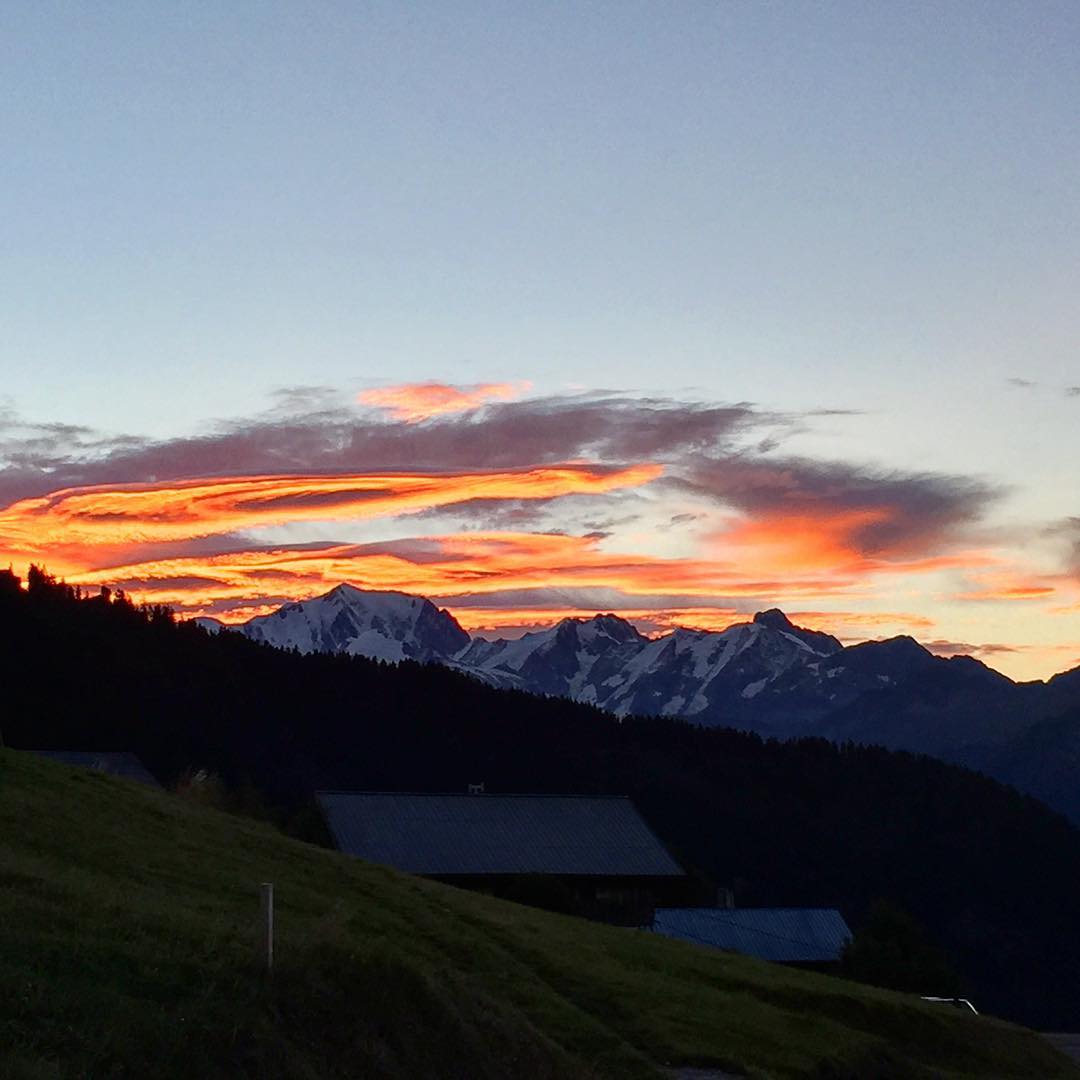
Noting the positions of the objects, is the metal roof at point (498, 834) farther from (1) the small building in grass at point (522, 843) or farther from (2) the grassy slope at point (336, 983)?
(2) the grassy slope at point (336, 983)

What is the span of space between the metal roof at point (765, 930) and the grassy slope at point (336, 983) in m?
37.3

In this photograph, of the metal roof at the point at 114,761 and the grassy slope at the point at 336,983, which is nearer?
the grassy slope at the point at 336,983

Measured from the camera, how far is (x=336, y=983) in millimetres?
20234

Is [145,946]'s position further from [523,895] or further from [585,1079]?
[523,895]

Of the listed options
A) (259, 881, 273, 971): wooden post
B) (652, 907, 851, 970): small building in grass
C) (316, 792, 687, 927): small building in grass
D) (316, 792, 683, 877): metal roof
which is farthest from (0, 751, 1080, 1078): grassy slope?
(652, 907, 851, 970): small building in grass

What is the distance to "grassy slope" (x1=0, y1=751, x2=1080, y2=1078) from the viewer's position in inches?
710

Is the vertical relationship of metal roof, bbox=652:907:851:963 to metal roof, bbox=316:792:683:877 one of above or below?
below

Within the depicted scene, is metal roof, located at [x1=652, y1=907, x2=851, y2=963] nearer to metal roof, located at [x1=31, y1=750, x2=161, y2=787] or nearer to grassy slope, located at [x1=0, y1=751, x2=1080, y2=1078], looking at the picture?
grassy slope, located at [x1=0, y1=751, x2=1080, y2=1078]

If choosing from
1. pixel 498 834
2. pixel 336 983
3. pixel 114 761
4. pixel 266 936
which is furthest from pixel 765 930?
pixel 266 936

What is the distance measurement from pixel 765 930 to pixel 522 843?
1379 centimetres

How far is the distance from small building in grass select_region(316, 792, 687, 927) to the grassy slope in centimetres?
3556

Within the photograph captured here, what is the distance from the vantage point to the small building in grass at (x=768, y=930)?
275 feet

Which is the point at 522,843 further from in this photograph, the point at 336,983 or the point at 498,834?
the point at 336,983

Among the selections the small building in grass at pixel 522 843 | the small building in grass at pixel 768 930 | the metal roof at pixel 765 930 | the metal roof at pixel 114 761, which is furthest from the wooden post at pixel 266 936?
the metal roof at pixel 114 761
